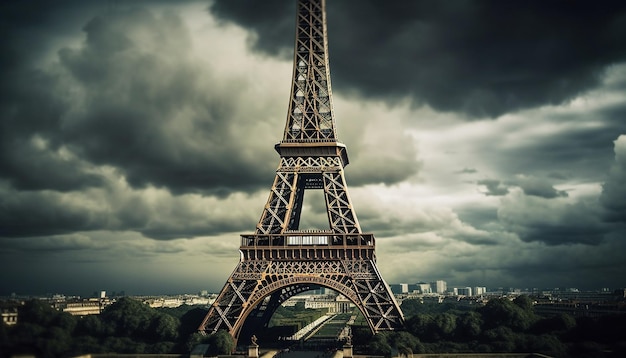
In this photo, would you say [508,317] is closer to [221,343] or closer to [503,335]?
[503,335]

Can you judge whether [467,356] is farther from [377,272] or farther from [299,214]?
[299,214]

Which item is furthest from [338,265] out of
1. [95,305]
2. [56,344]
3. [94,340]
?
[95,305]

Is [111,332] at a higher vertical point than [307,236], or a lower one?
lower

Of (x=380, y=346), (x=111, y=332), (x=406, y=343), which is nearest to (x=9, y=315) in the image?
(x=111, y=332)

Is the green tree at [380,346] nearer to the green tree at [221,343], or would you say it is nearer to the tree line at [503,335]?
the tree line at [503,335]

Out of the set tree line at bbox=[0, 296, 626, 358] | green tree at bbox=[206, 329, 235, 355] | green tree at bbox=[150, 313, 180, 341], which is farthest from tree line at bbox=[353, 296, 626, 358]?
green tree at bbox=[150, 313, 180, 341]

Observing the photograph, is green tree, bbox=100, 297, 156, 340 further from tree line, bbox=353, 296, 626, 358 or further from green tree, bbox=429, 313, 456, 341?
green tree, bbox=429, 313, 456, 341
